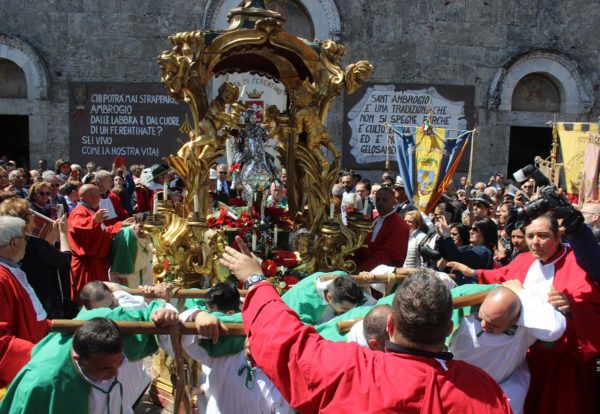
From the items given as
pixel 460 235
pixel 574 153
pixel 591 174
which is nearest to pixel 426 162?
pixel 591 174

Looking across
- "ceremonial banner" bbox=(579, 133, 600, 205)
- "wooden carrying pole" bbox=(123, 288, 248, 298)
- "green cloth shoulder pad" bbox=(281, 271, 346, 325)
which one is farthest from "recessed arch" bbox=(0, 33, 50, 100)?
"green cloth shoulder pad" bbox=(281, 271, 346, 325)

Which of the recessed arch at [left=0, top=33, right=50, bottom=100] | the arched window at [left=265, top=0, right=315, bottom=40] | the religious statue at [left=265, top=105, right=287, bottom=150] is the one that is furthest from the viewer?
the arched window at [left=265, top=0, right=315, bottom=40]

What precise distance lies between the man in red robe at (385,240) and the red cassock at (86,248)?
2.45 meters

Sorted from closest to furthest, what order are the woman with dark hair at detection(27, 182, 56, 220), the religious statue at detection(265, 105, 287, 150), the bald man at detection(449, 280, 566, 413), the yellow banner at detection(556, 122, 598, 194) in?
the bald man at detection(449, 280, 566, 413) < the religious statue at detection(265, 105, 287, 150) < the woman with dark hair at detection(27, 182, 56, 220) < the yellow banner at detection(556, 122, 598, 194)

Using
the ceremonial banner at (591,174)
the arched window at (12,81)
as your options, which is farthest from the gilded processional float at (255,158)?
the arched window at (12,81)

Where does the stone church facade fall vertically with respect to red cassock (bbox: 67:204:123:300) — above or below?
above

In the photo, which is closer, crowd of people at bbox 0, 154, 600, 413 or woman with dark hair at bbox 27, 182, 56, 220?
crowd of people at bbox 0, 154, 600, 413

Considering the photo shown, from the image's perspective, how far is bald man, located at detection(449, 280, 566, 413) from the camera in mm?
2926

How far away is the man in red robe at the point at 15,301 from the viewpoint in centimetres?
322

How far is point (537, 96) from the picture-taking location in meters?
16.5

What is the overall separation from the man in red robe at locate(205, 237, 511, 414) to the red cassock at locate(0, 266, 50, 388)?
1.42 metres

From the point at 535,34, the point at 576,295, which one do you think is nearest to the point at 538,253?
the point at 576,295

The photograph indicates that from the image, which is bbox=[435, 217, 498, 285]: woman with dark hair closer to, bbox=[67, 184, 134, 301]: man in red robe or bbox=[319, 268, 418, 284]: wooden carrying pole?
bbox=[319, 268, 418, 284]: wooden carrying pole

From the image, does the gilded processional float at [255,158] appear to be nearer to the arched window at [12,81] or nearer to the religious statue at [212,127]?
the religious statue at [212,127]
